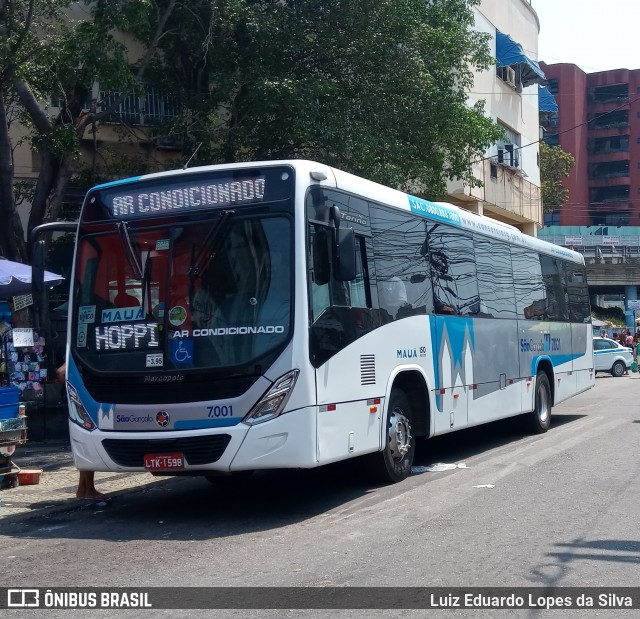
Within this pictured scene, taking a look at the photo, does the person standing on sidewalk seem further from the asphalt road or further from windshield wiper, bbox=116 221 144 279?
windshield wiper, bbox=116 221 144 279

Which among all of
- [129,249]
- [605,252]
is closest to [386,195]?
[129,249]

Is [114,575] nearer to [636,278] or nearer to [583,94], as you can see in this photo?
[636,278]

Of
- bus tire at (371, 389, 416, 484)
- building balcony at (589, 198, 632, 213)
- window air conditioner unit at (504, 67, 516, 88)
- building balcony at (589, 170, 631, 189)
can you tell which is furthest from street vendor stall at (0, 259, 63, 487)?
building balcony at (589, 170, 631, 189)

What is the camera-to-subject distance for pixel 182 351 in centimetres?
841

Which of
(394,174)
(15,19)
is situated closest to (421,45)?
(394,174)

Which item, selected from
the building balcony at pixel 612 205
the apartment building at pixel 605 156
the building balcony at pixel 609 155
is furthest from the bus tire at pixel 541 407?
the building balcony at pixel 609 155

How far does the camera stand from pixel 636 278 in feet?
207

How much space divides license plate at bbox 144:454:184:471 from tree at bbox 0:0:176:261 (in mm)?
7587

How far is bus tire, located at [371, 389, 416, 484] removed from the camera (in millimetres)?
9789

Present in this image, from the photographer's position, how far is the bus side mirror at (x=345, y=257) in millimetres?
8406

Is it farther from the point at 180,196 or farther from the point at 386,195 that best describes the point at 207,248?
the point at 386,195

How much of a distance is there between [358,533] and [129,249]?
3564 millimetres

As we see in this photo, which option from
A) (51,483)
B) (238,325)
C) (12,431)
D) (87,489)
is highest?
(238,325)

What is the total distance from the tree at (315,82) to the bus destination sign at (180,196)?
6.47 m
